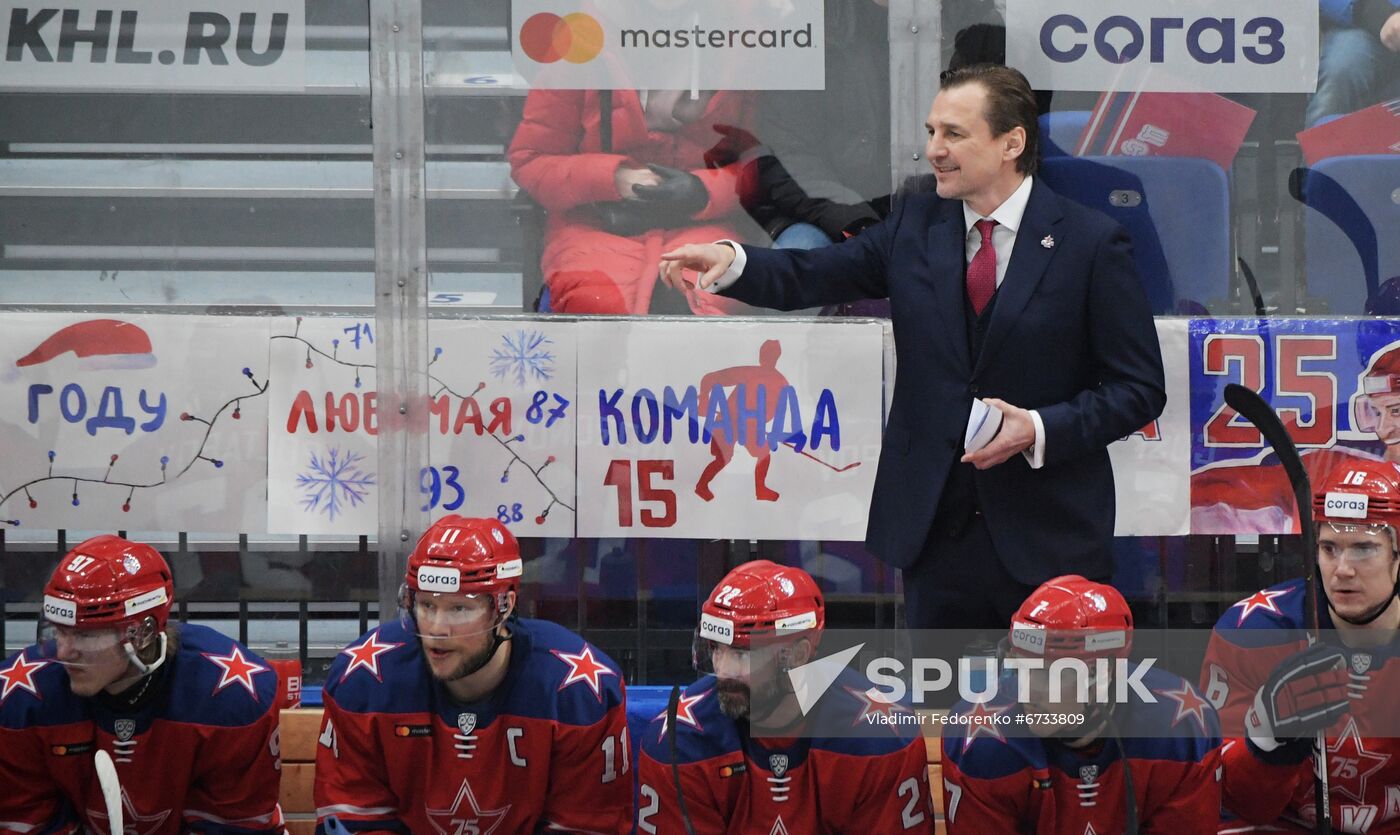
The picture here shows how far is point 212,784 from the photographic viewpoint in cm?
358

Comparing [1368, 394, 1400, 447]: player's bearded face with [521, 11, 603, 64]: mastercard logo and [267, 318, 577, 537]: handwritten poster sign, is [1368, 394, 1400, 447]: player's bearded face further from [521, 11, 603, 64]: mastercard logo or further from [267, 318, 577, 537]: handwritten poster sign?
[521, 11, 603, 64]: mastercard logo

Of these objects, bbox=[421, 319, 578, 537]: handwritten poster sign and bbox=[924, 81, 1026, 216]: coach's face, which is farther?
bbox=[421, 319, 578, 537]: handwritten poster sign

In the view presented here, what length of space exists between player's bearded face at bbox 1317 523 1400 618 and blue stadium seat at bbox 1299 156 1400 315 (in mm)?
1048

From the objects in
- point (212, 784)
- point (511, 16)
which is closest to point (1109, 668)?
point (212, 784)

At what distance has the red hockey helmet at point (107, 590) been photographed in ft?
11.3

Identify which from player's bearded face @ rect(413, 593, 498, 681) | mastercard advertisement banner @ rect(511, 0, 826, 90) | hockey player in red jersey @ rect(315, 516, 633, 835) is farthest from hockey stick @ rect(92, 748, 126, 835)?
mastercard advertisement banner @ rect(511, 0, 826, 90)

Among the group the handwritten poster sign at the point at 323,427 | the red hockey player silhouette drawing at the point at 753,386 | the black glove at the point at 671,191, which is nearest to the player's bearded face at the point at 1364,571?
the red hockey player silhouette drawing at the point at 753,386

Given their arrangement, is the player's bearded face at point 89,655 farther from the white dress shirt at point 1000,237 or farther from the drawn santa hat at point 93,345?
the white dress shirt at point 1000,237

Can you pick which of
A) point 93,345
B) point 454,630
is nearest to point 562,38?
point 93,345

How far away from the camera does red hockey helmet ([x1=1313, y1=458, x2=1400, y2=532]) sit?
342 centimetres

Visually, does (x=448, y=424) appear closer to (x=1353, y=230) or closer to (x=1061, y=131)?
(x=1061, y=131)

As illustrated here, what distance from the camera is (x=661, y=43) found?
4312 mm

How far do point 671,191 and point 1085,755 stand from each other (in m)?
1.90

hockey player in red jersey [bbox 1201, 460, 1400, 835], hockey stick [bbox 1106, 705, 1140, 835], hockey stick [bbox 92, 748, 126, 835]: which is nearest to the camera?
hockey stick [bbox 92, 748, 126, 835]
